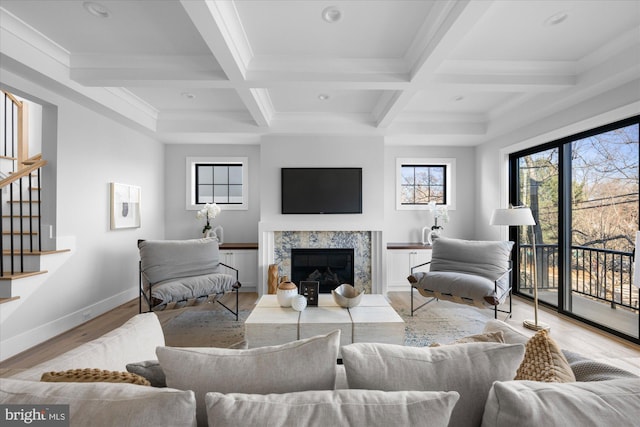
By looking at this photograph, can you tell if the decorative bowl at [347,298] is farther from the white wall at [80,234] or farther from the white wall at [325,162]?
the white wall at [80,234]

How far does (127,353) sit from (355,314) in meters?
1.78

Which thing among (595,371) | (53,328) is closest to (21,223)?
(53,328)

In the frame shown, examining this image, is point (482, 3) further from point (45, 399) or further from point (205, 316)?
point (205, 316)

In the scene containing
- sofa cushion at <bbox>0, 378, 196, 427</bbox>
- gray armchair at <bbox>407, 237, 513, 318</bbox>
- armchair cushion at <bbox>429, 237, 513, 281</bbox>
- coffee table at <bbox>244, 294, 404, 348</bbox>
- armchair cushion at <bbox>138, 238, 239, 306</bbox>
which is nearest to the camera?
sofa cushion at <bbox>0, 378, 196, 427</bbox>

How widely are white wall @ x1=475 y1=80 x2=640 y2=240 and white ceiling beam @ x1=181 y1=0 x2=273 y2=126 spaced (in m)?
3.37

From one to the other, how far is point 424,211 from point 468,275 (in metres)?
1.82

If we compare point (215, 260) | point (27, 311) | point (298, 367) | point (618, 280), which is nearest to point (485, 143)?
point (618, 280)

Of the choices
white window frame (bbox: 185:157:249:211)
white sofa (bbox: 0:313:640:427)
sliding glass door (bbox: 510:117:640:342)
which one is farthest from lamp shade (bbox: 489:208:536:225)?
white window frame (bbox: 185:157:249:211)

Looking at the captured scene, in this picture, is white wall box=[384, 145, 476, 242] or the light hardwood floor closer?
the light hardwood floor

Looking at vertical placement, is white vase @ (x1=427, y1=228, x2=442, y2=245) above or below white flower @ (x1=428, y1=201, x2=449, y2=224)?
below

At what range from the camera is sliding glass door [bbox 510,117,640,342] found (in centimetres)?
295

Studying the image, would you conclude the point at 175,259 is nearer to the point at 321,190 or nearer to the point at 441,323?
the point at 321,190

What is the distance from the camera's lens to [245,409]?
718 millimetres

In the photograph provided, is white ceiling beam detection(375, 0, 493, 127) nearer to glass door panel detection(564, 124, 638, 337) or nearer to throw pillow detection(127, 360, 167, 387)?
glass door panel detection(564, 124, 638, 337)
